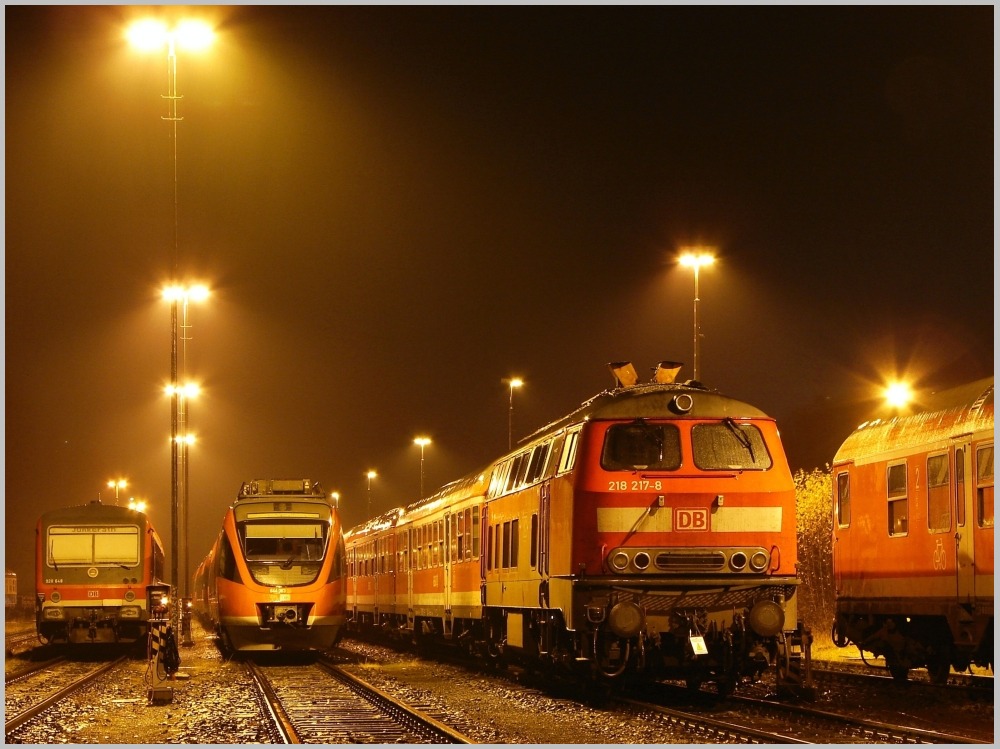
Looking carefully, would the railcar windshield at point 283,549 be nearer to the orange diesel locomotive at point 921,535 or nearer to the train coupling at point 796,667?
the orange diesel locomotive at point 921,535

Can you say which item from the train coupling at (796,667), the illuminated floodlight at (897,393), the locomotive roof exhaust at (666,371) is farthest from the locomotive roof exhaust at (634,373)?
the illuminated floodlight at (897,393)

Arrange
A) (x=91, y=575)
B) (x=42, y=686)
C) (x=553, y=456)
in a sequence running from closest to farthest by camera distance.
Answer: (x=553, y=456), (x=42, y=686), (x=91, y=575)

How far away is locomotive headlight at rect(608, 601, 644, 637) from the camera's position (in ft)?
51.9

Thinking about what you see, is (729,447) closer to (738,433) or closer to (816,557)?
(738,433)

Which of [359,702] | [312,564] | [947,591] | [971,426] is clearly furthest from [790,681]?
[312,564]

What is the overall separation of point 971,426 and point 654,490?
3.79 meters

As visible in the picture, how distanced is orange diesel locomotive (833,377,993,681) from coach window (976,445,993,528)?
11 mm

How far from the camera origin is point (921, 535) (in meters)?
18.1

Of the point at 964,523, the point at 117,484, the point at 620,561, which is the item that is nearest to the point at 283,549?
the point at 620,561

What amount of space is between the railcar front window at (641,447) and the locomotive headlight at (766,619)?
1.87 metres

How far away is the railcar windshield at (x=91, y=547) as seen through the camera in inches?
1232

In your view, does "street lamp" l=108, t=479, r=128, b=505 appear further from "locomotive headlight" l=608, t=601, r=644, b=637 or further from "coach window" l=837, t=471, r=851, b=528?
"locomotive headlight" l=608, t=601, r=644, b=637

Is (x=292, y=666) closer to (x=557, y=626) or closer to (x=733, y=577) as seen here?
(x=557, y=626)

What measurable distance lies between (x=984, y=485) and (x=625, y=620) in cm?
441
